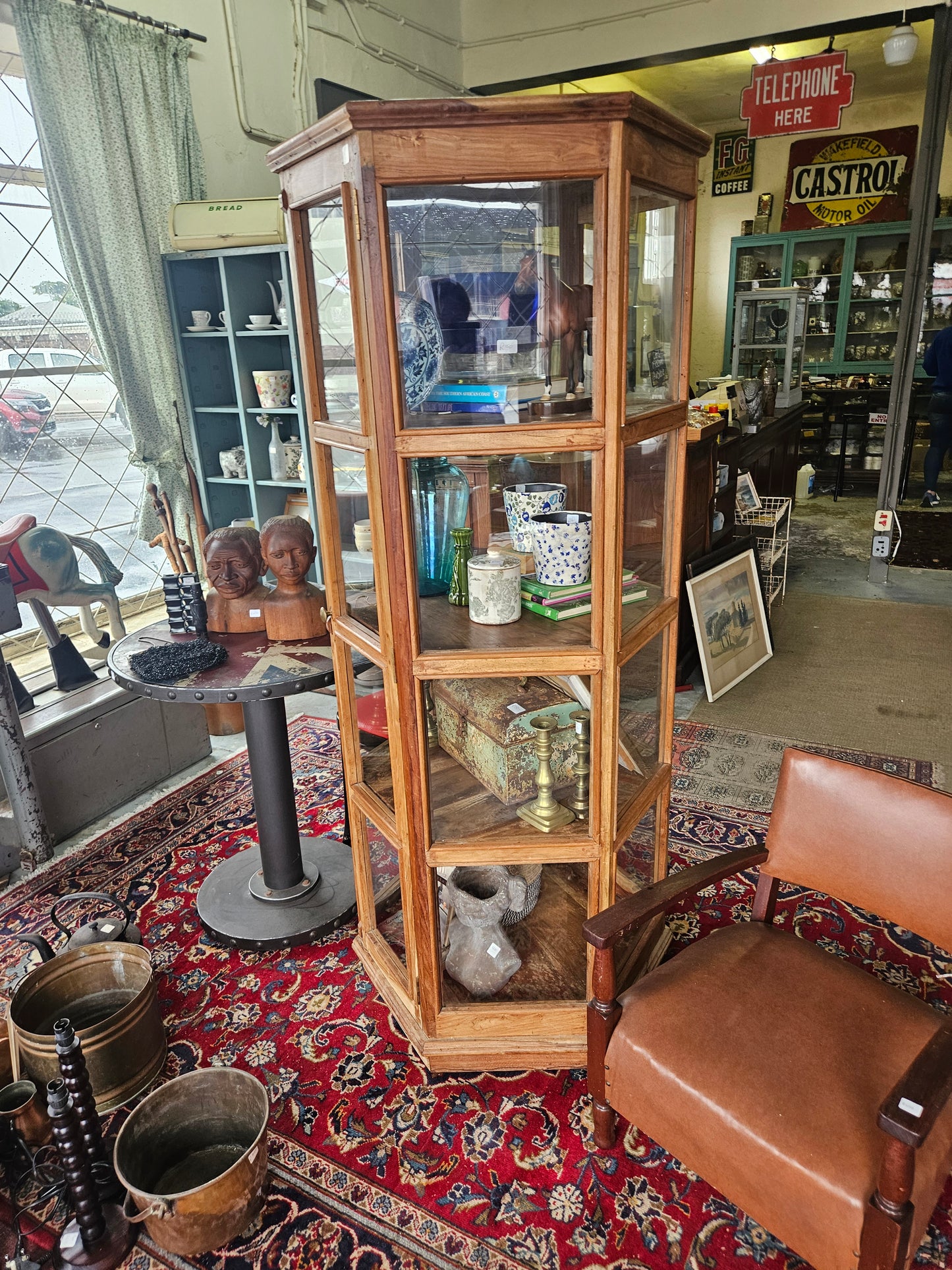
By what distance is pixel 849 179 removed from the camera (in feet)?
27.1

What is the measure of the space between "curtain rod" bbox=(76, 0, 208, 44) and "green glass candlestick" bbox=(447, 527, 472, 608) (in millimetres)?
2987

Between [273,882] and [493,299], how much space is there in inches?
71.2

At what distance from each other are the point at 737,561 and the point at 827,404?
4.69 m

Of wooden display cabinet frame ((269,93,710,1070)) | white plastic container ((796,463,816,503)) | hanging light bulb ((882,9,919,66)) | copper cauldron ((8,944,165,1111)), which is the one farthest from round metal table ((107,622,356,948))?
white plastic container ((796,463,816,503))

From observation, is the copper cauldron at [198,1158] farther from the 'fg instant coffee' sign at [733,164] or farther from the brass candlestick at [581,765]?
the 'fg instant coffee' sign at [733,164]

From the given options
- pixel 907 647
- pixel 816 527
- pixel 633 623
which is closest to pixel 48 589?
pixel 633 623

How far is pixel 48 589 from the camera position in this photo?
3.18 m

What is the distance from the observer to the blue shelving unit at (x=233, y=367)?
3.83 meters

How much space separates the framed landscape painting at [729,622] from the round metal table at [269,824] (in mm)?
1982

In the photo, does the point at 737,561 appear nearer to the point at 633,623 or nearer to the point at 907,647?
the point at 907,647

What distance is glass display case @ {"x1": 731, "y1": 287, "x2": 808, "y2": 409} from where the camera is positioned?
6395 millimetres

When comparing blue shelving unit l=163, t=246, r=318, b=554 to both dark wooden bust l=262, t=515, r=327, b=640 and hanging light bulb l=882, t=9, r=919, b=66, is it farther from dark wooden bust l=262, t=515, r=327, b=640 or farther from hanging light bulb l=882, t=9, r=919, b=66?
hanging light bulb l=882, t=9, r=919, b=66

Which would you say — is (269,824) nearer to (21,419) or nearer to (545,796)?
(545,796)

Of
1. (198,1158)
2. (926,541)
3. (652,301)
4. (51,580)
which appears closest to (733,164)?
(926,541)
